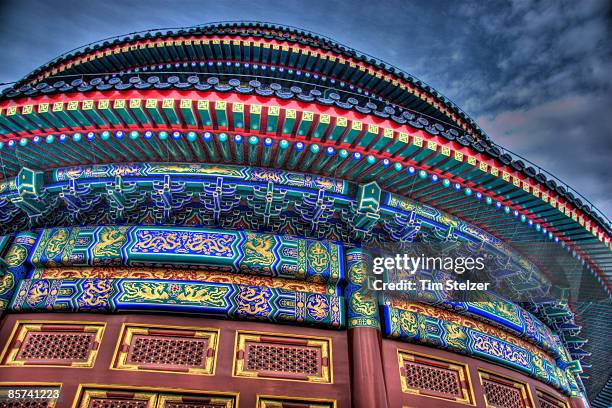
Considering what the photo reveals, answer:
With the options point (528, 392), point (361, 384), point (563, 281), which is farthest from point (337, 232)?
point (563, 281)

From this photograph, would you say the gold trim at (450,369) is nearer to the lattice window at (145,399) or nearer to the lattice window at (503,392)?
the lattice window at (503,392)

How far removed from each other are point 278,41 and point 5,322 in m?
8.00

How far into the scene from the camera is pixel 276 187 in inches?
230

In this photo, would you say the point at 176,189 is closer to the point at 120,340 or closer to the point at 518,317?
the point at 120,340

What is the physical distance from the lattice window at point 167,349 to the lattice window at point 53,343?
15.3 inches

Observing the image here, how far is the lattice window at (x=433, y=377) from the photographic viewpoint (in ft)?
17.8

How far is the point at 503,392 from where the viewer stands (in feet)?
20.4

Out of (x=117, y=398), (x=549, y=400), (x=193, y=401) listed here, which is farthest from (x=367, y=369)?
(x=549, y=400)

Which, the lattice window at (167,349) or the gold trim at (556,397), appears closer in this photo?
the lattice window at (167,349)

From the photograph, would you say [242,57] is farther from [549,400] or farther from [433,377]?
[549,400]

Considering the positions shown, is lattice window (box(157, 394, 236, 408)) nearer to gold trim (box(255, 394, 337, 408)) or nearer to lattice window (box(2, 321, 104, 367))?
gold trim (box(255, 394, 337, 408))

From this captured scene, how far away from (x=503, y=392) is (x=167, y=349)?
5128mm

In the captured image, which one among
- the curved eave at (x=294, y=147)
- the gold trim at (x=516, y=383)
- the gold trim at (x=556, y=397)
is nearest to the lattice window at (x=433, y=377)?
the gold trim at (x=516, y=383)

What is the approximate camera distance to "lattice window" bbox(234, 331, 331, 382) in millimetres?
4969
